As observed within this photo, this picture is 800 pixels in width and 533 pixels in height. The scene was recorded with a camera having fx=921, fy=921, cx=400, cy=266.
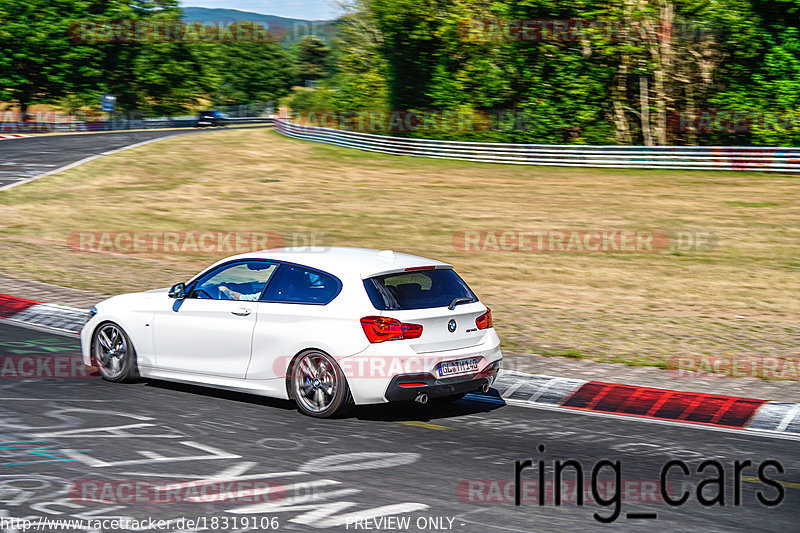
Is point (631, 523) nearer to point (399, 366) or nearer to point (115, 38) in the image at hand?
point (399, 366)

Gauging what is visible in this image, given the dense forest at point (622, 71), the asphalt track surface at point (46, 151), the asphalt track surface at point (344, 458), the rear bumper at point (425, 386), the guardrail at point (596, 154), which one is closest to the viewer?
the asphalt track surface at point (344, 458)

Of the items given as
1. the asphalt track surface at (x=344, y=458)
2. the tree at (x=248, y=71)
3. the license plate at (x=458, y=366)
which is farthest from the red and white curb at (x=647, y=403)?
the tree at (x=248, y=71)

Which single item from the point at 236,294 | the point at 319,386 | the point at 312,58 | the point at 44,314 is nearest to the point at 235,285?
the point at 236,294

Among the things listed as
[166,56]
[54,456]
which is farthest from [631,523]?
[166,56]

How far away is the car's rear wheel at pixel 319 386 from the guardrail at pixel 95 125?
48160mm

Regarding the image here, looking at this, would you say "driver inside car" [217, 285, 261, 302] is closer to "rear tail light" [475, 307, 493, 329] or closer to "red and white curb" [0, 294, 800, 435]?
"rear tail light" [475, 307, 493, 329]

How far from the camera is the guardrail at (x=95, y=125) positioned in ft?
175

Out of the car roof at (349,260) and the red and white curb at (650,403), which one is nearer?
the car roof at (349,260)

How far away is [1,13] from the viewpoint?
224 ft

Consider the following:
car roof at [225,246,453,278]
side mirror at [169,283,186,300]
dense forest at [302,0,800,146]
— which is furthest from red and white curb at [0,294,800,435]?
dense forest at [302,0,800,146]

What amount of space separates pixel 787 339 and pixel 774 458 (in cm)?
539

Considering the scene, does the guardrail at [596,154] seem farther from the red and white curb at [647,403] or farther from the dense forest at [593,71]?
the red and white curb at [647,403]

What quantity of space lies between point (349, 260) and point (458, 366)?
144 cm

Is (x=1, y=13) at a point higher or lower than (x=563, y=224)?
higher
